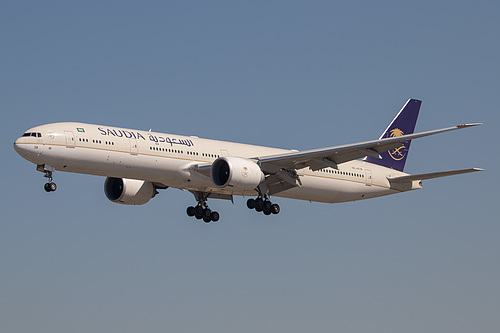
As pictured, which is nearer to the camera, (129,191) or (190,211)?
(129,191)

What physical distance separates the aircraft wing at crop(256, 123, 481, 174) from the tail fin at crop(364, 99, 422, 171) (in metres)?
8.98

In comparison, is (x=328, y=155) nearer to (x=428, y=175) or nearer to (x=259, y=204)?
(x=259, y=204)

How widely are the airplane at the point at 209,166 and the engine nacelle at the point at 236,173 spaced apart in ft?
0.18

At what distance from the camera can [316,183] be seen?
4962 cm

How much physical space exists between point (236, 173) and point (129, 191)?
337 inches

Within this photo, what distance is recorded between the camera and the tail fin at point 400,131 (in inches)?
2174

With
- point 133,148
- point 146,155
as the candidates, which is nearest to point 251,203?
point 146,155

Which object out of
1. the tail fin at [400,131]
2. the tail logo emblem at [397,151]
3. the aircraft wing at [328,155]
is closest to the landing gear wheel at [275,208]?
the aircraft wing at [328,155]

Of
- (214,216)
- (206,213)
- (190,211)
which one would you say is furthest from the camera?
(190,211)

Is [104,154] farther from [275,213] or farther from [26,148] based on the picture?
[275,213]

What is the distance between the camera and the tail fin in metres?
55.2

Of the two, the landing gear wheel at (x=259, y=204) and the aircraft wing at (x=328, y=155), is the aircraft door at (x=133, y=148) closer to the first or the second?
the aircraft wing at (x=328, y=155)

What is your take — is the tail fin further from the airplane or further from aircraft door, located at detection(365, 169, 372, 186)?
aircraft door, located at detection(365, 169, 372, 186)

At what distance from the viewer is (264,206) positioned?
4738 cm
